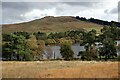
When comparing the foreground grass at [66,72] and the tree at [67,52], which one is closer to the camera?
the foreground grass at [66,72]

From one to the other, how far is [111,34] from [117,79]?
7185 centimetres

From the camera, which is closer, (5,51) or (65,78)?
(65,78)

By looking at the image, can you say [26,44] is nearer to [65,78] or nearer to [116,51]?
[116,51]

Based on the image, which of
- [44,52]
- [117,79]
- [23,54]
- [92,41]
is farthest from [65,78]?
[92,41]

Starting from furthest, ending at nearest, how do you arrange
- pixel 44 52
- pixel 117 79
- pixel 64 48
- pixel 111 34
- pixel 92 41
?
pixel 111 34 < pixel 92 41 < pixel 44 52 < pixel 64 48 < pixel 117 79

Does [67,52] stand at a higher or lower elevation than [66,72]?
lower

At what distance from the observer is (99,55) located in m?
70.2

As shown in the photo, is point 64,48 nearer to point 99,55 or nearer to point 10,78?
point 99,55

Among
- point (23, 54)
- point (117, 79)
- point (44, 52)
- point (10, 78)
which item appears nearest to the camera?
point (117, 79)

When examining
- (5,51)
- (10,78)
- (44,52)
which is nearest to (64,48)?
(44,52)

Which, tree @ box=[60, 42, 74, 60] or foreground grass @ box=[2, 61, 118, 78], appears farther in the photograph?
tree @ box=[60, 42, 74, 60]

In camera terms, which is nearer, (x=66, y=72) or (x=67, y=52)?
(x=66, y=72)

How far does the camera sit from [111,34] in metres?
89.1

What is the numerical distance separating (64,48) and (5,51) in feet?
43.6
